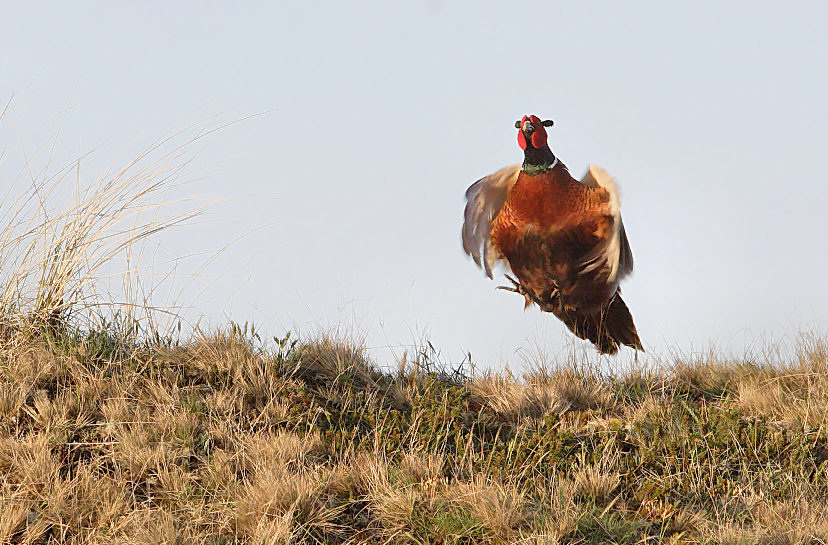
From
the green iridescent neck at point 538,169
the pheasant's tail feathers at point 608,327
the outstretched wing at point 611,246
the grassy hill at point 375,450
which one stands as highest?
the green iridescent neck at point 538,169

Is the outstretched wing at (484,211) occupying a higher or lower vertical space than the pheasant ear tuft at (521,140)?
lower

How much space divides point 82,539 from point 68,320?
223 cm

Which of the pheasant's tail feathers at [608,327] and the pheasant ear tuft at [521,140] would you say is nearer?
the pheasant ear tuft at [521,140]

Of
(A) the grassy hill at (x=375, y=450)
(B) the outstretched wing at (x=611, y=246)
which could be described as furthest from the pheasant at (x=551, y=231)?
(A) the grassy hill at (x=375, y=450)

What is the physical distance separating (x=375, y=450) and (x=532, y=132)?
10.1ft

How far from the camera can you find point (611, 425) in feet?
15.0

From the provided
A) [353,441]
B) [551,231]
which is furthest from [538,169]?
[353,441]

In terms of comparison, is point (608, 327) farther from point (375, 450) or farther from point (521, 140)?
point (375, 450)

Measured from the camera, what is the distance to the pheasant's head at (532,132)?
609 centimetres

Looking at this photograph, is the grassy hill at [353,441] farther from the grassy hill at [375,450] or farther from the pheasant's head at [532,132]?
the pheasant's head at [532,132]

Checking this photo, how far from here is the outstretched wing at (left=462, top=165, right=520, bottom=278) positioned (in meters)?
6.53

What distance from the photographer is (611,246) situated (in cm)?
620

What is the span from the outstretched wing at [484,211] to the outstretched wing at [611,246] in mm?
680

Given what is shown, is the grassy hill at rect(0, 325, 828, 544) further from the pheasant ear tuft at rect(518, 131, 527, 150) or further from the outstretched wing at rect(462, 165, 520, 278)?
the pheasant ear tuft at rect(518, 131, 527, 150)
